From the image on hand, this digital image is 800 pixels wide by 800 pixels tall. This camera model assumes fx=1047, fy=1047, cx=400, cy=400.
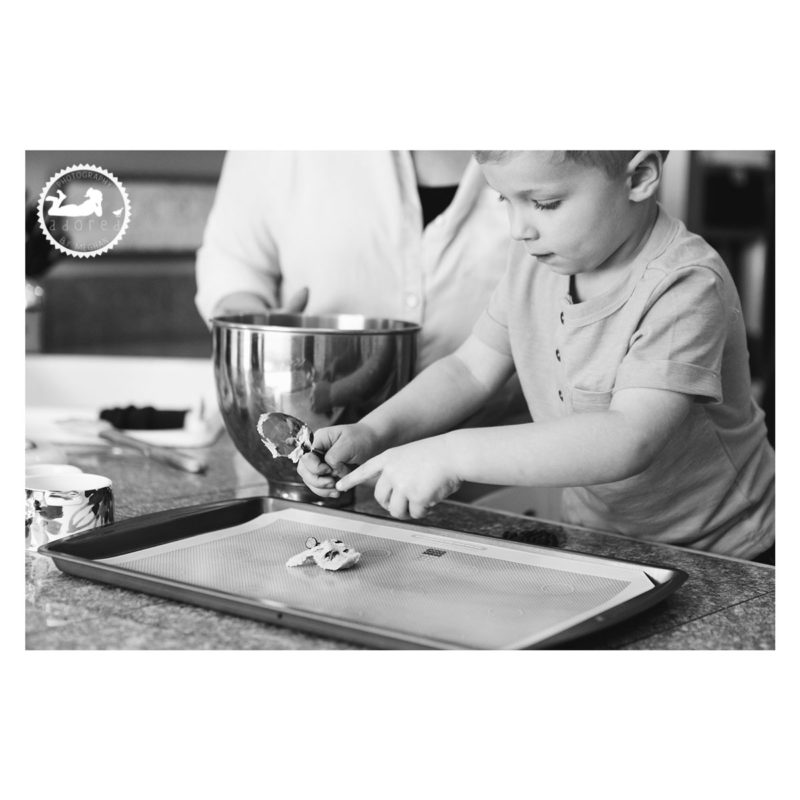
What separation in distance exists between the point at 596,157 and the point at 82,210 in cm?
44

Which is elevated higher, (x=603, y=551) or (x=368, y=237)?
(x=368, y=237)

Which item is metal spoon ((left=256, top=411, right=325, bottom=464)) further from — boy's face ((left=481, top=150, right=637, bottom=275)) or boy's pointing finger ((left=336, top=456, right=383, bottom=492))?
boy's face ((left=481, top=150, right=637, bottom=275))

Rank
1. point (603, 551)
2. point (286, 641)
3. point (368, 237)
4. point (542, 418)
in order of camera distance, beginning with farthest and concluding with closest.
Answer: point (368, 237) → point (542, 418) → point (603, 551) → point (286, 641)

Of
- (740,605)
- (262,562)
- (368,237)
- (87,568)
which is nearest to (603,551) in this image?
(740,605)

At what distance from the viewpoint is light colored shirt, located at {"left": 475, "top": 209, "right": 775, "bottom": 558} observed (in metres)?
0.79

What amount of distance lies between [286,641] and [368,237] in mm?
667

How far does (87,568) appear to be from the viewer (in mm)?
696

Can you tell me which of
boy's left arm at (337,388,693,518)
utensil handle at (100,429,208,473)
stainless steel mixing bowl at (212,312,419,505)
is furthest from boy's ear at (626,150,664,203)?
utensil handle at (100,429,208,473)

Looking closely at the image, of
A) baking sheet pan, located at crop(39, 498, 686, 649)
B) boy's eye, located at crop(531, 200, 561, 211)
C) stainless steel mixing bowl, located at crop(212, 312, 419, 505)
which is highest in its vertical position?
boy's eye, located at crop(531, 200, 561, 211)

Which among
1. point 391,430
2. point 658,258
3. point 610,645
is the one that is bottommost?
point 610,645

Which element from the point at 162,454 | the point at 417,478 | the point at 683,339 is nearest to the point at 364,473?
the point at 417,478

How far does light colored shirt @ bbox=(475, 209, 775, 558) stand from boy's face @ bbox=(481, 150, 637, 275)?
0.15 ft

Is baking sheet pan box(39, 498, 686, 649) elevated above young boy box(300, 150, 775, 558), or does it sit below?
below
